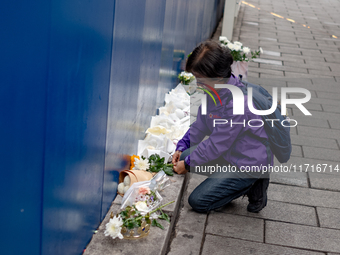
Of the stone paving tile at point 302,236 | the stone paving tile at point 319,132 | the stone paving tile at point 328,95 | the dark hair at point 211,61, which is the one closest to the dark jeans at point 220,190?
the stone paving tile at point 302,236

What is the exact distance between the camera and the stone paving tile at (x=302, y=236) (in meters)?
2.81

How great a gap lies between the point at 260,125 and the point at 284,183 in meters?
1.01

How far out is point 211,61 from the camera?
270 centimetres

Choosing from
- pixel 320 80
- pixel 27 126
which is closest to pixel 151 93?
pixel 27 126

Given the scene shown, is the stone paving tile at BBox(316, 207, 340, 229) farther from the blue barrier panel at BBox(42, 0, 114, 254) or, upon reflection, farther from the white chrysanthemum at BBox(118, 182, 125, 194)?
the blue barrier panel at BBox(42, 0, 114, 254)

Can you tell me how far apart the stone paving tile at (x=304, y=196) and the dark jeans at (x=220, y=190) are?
0.49 metres

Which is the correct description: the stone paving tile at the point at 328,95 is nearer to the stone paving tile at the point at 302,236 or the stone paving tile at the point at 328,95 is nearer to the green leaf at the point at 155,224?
the stone paving tile at the point at 302,236

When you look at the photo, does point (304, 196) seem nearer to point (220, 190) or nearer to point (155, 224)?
point (220, 190)

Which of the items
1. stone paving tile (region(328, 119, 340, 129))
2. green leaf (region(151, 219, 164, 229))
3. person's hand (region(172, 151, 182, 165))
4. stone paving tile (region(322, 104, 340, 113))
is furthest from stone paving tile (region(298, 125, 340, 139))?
green leaf (region(151, 219, 164, 229))

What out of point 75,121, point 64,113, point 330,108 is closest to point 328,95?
point 330,108

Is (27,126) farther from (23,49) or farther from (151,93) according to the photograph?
(151,93)

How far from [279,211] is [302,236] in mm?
328

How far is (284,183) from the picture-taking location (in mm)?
3621

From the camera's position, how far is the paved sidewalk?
9.24ft
